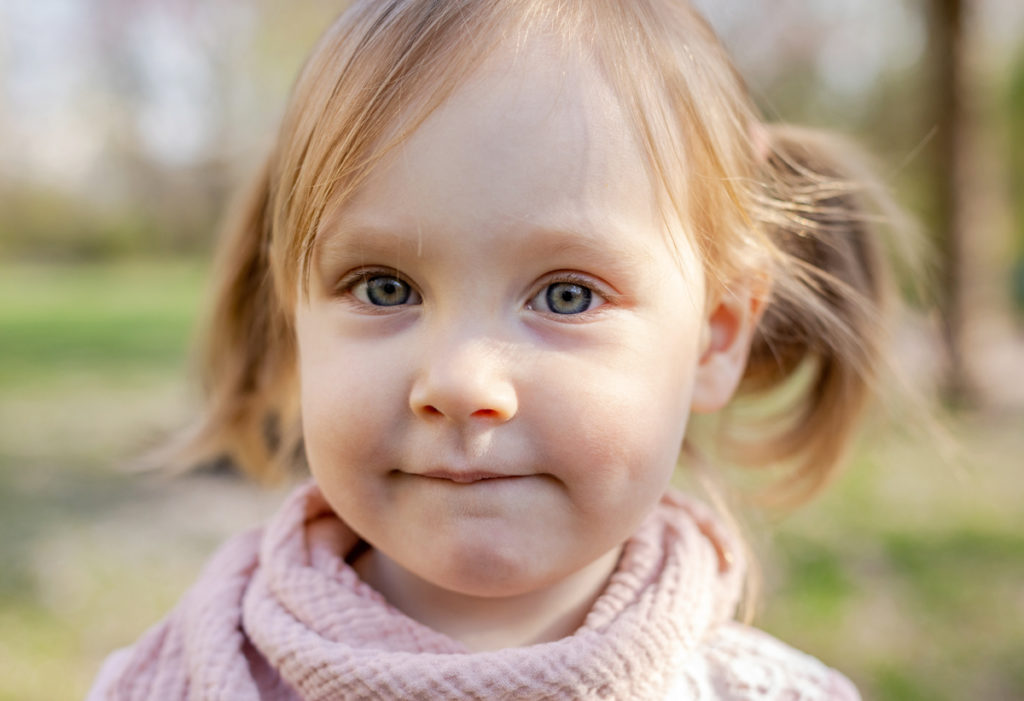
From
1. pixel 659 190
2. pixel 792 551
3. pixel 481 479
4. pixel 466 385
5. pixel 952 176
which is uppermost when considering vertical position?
pixel 952 176

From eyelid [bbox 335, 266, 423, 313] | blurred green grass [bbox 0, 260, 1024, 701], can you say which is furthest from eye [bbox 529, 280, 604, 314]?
blurred green grass [bbox 0, 260, 1024, 701]

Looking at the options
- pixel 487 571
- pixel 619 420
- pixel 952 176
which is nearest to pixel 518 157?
pixel 619 420

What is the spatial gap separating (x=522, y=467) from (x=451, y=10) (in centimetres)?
59

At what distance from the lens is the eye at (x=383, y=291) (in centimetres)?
123

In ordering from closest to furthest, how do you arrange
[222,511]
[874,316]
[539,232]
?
1. [539,232]
2. [874,316]
3. [222,511]

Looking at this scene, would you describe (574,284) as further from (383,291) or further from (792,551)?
(792,551)

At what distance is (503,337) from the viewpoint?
1.15 m

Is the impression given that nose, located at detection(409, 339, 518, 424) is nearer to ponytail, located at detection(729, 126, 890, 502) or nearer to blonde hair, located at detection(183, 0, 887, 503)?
blonde hair, located at detection(183, 0, 887, 503)

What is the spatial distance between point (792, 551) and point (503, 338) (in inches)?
115

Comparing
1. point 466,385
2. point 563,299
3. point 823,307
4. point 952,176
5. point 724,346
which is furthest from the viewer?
point 952,176

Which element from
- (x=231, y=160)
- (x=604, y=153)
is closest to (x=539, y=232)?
(x=604, y=153)

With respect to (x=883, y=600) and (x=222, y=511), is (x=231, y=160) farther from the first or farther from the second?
(x=883, y=600)

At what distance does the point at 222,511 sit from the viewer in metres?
4.31

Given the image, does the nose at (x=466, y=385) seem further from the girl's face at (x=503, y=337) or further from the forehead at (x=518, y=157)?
the forehead at (x=518, y=157)
